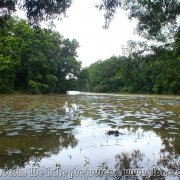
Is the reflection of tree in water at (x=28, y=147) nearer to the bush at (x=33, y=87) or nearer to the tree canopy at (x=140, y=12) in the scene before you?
the tree canopy at (x=140, y=12)

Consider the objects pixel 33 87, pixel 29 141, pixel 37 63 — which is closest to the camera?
pixel 29 141

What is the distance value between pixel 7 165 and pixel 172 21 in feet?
23.0

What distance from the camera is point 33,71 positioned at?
51.5 metres

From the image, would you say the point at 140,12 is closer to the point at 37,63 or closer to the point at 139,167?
the point at 139,167

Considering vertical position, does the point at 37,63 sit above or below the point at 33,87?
above

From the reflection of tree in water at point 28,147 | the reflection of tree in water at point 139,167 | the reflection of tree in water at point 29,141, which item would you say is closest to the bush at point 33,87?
the reflection of tree in water at point 29,141

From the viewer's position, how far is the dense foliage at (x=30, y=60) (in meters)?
45.6

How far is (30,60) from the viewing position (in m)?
48.7

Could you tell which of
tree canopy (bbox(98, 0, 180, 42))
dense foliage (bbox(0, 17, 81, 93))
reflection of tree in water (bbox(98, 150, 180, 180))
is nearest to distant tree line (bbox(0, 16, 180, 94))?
dense foliage (bbox(0, 17, 81, 93))

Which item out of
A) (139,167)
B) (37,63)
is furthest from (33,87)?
(139,167)

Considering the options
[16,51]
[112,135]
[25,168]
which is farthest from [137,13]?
[16,51]

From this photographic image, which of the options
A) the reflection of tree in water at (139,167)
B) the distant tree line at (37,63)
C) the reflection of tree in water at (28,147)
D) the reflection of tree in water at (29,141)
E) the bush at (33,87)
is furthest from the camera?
the bush at (33,87)

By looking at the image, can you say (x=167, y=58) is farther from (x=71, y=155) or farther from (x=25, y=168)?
(x=25, y=168)

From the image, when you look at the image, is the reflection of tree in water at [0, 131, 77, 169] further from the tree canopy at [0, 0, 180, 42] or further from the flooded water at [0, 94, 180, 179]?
the tree canopy at [0, 0, 180, 42]
